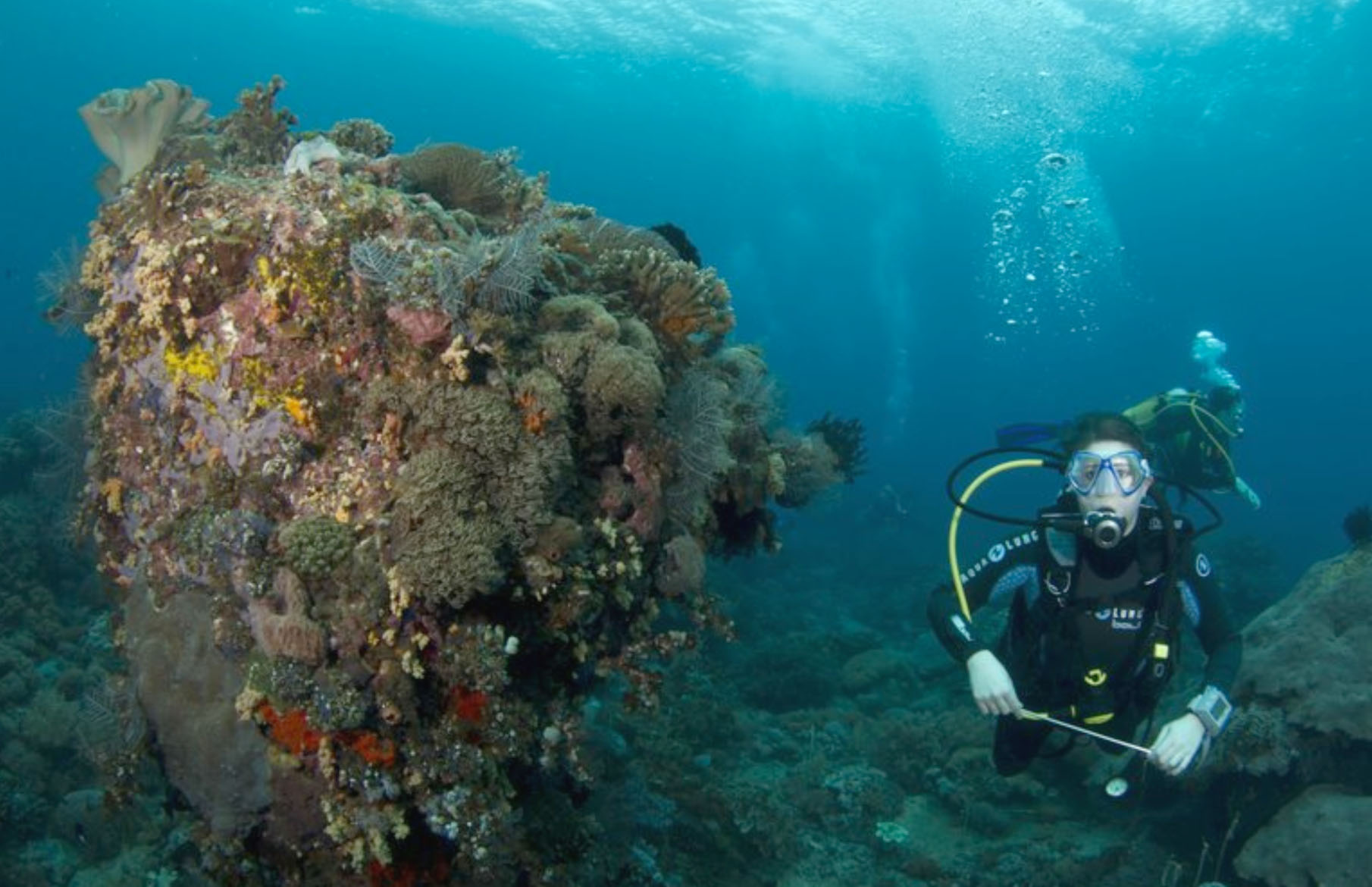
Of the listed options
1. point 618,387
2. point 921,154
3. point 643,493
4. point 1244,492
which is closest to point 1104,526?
point 643,493

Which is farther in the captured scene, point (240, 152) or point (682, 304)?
point (240, 152)

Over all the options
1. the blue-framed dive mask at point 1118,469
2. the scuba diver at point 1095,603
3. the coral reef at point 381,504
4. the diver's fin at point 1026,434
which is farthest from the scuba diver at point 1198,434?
the coral reef at point 381,504

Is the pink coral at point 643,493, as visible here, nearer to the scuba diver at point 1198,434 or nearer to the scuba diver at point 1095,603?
the scuba diver at point 1095,603

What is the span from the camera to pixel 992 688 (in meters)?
5.02

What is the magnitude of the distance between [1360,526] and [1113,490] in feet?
27.0

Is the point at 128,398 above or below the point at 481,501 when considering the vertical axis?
below

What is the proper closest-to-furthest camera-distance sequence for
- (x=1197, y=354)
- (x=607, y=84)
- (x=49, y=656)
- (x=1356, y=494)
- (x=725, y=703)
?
(x=49, y=656)
(x=725, y=703)
(x=1197, y=354)
(x=607, y=84)
(x=1356, y=494)

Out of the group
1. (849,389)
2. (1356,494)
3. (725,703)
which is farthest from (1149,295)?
(725,703)

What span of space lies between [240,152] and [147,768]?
6516 millimetres

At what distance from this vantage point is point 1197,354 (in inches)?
862

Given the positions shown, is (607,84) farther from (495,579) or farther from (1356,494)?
(1356,494)

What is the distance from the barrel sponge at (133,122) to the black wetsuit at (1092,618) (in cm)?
792

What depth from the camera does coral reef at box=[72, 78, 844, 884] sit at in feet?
11.4

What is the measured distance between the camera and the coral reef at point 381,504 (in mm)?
3463
